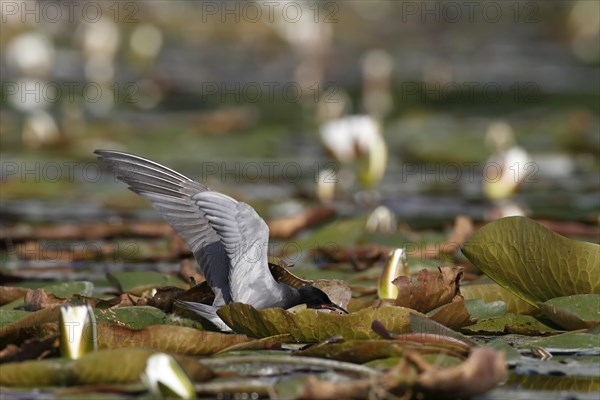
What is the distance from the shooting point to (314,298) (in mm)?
3562

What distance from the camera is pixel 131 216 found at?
6957 mm

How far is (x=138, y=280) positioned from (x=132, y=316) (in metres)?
0.82

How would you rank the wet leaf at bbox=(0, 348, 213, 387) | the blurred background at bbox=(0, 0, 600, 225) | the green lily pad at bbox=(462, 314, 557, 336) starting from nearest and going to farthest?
the wet leaf at bbox=(0, 348, 213, 387), the green lily pad at bbox=(462, 314, 557, 336), the blurred background at bbox=(0, 0, 600, 225)

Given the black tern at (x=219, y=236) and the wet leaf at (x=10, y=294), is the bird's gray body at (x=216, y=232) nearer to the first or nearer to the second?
the black tern at (x=219, y=236)

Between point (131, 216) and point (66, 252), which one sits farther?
point (131, 216)

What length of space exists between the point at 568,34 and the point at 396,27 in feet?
14.0

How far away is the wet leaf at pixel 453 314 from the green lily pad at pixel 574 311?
27cm

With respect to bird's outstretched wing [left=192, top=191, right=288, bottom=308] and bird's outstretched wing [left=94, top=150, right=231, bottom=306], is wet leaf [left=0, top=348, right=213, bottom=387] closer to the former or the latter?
bird's outstretched wing [left=192, top=191, right=288, bottom=308]

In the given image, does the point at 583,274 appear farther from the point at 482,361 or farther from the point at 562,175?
the point at 562,175

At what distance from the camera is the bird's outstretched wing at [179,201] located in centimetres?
367

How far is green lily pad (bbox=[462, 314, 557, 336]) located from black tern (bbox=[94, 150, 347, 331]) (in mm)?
463

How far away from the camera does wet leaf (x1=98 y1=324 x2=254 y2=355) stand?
333 centimetres

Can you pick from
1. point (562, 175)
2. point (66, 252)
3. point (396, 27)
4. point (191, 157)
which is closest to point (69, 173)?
point (191, 157)

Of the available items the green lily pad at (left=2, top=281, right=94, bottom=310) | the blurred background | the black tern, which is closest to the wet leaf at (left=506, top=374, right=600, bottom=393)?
the black tern
